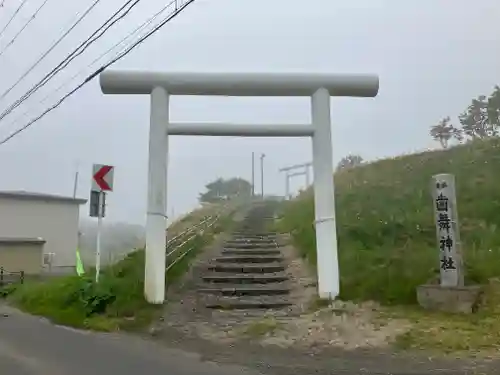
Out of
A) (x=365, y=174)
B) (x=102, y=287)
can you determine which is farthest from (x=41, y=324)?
(x=365, y=174)

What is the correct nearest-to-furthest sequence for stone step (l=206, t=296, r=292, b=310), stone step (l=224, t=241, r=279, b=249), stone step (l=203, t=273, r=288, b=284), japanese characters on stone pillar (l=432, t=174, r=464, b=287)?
japanese characters on stone pillar (l=432, t=174, r=464, b=287)
stone step (l=206, t=296, r=292, b=310)
stone step (l=203, t=273, r=288, b=284)
stone step (l=224, t=241, r=279, b=249)

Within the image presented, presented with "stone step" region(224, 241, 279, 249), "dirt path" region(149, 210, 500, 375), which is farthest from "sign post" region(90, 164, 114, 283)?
"stone step" region(224, 241, 279, 249)

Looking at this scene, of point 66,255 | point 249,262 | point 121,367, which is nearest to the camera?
point 121,367

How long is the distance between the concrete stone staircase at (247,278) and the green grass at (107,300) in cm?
90

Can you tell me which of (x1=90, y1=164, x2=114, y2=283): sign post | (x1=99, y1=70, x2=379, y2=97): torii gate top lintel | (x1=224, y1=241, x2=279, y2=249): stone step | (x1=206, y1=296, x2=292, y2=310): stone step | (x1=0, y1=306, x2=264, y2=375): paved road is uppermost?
(x1=99, y1=70, x2=379, y2=97): torii gate top lintel

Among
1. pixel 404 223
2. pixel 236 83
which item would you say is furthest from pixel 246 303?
pixel 404 223

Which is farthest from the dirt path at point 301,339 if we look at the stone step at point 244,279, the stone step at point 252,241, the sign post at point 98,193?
the stone step at point 252,241

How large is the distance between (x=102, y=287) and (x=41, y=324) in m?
1.28

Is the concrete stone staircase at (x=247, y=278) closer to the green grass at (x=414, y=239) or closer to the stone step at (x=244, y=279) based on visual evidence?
the stone step at (x=244, y=279)

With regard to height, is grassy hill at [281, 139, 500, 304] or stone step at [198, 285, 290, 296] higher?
grassy hill at [281, 139, 500, 304]

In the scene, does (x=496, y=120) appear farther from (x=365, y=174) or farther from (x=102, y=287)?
(x=102, y=287)

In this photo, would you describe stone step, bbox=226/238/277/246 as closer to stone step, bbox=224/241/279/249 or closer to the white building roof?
stone step, bbox=224/241/279/249

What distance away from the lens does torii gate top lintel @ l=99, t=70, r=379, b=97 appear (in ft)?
32.0

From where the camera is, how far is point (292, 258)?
12266 mm
